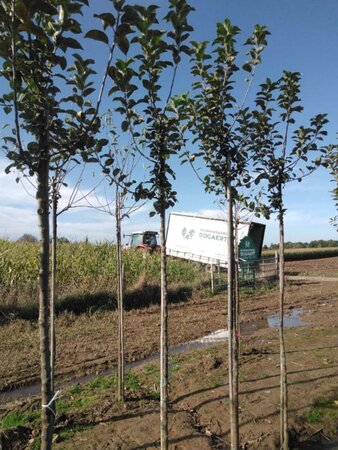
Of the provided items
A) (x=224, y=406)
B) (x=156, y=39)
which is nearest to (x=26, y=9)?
(x=156, y=39)

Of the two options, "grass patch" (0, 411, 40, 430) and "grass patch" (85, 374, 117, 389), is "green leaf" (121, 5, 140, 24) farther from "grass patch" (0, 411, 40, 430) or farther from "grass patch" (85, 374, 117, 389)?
"grass patch" (85, 374, 117, 389)

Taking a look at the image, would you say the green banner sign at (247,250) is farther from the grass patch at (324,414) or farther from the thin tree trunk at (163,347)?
the thin tree trunk at (163,347)

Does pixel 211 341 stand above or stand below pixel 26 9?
below

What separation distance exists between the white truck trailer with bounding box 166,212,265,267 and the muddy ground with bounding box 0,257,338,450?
9699 mm

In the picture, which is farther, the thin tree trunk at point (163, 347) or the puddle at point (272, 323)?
the puddle at point (272, 323)

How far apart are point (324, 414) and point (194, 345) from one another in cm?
469

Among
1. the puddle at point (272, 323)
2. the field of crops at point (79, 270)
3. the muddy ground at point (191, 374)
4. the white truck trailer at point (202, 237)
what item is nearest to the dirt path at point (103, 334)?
the muddy ground at point (191, 374)

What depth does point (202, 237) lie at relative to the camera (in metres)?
24.5

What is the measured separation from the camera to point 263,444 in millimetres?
4543

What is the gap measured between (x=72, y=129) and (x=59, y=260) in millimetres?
13818

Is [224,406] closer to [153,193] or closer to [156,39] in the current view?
[153,193]

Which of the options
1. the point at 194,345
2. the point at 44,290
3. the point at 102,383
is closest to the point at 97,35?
the point at 44,290

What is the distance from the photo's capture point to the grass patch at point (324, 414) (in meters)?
5.01

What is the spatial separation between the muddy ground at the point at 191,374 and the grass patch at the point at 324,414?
3cm
